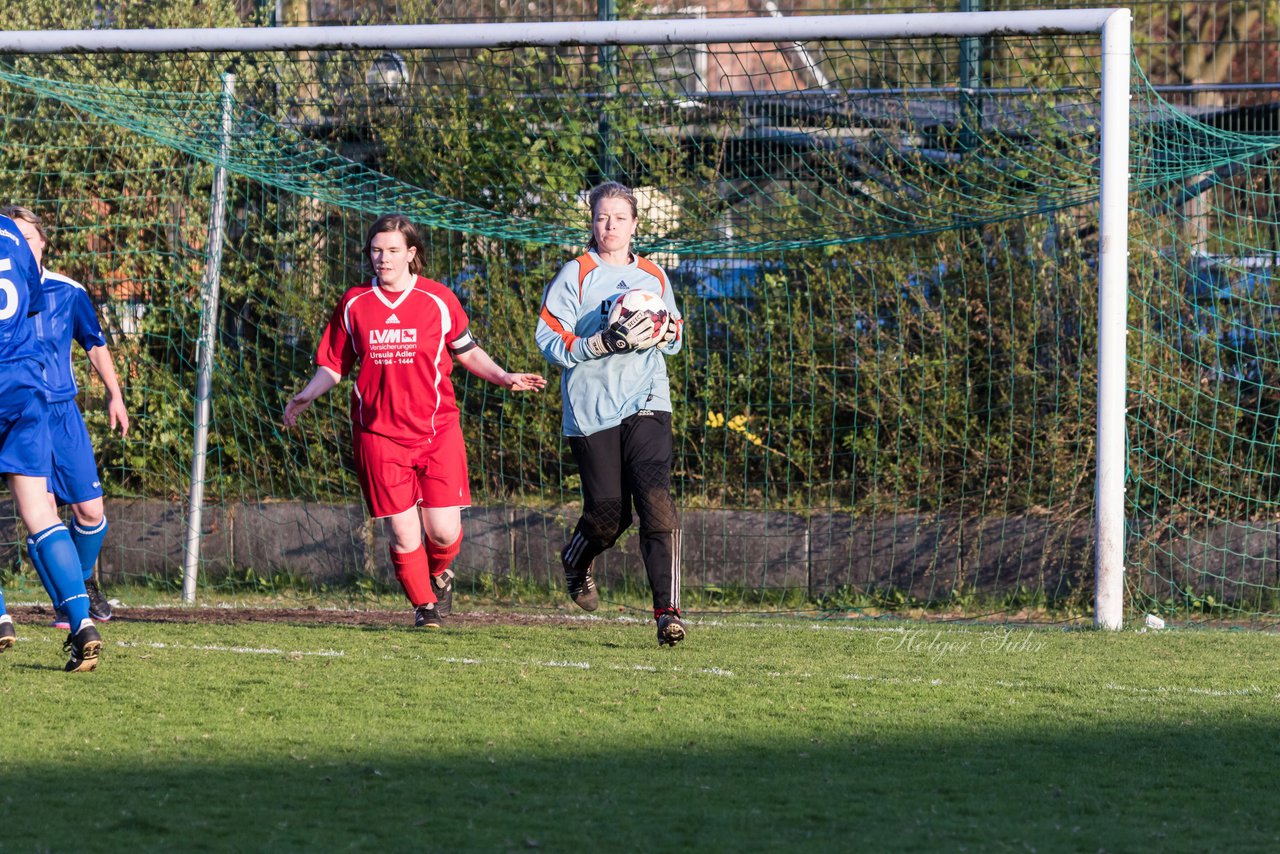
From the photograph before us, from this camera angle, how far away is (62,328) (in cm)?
648

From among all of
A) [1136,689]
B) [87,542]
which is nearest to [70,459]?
[87,542]

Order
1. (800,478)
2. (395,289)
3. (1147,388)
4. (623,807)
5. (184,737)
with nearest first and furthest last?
1. (623,807)
2. (184,737)
3. (395,289)
4. (1147,388)
5. (800,478)

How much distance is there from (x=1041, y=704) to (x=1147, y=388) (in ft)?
12.1

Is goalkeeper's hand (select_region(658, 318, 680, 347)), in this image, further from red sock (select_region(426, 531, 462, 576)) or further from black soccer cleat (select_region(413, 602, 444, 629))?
black soccer cleat (select_region(413, 602, 444, 629))

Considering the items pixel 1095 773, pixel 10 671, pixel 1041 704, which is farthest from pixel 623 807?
pixel 10 671

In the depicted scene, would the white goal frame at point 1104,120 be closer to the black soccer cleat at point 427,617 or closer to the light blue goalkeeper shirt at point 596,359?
the light blue goalkeeper shirt at point 596,359

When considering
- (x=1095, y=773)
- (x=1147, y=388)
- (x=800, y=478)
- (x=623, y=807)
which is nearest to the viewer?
(x=623, y=807)

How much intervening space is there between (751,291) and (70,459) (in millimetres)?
3944

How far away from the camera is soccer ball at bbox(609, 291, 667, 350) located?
18.6 ft

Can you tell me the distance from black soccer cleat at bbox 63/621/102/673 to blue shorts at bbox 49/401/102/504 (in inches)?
56.0

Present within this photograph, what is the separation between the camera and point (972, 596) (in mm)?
8109

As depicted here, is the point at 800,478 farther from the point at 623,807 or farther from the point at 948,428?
the point at 623,807

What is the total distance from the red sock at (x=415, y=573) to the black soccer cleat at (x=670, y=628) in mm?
1136

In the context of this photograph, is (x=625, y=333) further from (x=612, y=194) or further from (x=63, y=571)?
(x=63, y=571)
